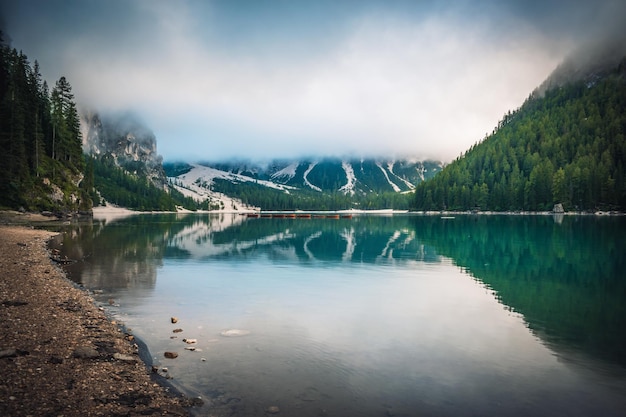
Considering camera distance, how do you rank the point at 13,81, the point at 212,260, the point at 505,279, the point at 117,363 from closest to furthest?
the point at 117,363 → the point at 505,279 → the point at 212,260 → the point at 13,81

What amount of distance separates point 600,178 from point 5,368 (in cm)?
22929

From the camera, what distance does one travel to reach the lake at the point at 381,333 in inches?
535

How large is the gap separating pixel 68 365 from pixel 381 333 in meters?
14.3

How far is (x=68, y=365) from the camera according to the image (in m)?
13.7

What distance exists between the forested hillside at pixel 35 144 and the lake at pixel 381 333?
73.6m

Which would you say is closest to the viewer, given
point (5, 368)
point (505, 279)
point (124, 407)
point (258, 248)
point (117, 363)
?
point (124, 407)

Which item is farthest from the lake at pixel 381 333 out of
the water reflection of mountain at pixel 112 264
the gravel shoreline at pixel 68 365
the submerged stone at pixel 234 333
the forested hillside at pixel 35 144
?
the forested hillside at pixel 35 144

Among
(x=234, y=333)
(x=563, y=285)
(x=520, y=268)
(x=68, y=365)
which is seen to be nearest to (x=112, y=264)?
(x=234, y=333)

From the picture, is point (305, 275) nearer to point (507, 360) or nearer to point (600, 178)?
point (507, 360)

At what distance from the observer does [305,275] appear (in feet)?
130

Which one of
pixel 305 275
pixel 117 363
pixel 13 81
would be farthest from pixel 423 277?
pixel 13 81

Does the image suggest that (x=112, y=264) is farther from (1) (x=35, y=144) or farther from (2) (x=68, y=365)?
(1) (x=35, y=144)

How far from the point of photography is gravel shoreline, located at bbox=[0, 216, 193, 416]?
36.1 feet

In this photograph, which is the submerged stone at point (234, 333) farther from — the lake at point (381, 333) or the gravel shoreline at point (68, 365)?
the gravel shoreline at point (68, 365)
